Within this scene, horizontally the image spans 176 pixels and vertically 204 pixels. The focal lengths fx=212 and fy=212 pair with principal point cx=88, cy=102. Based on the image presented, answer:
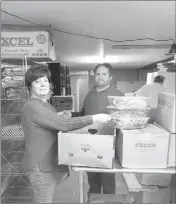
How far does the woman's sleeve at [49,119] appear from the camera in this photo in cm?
87

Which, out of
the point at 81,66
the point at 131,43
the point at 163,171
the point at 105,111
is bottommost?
the point at 163,171

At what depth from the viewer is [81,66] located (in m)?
1.03

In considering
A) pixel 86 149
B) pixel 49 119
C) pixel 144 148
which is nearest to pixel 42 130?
pixel 49 119

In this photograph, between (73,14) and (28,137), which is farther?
(73,14)

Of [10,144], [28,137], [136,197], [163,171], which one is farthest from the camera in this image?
[10,144]

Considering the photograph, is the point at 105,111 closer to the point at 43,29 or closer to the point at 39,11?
the point at 39,11

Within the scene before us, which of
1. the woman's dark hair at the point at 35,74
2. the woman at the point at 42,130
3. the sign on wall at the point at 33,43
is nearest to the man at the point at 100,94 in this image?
the woman at the point at 42,130

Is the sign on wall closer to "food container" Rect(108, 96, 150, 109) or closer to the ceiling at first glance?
the ceiling

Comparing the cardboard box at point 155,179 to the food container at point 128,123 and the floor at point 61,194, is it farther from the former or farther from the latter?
the food container at point 128,123

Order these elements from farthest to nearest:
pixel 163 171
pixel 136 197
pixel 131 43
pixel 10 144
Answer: pixel 131 43 < pixel 10 144 < pixel 136 197 < pixel 163 171

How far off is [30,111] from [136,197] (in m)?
0.68

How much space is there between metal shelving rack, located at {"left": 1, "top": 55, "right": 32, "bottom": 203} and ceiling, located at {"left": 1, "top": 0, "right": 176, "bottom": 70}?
290mm

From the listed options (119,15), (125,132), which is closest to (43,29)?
(119,15)

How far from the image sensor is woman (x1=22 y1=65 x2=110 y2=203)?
88 cm
